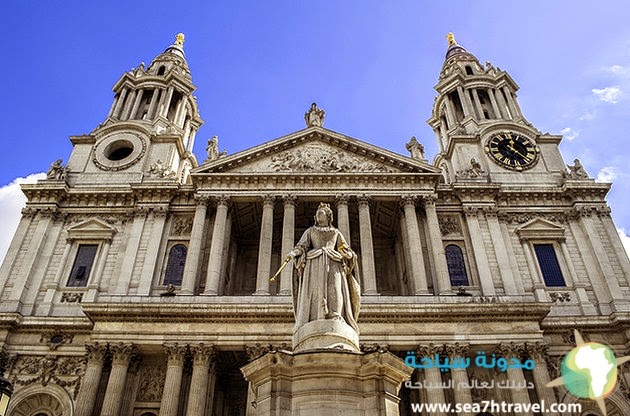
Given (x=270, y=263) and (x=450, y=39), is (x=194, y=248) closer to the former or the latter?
(x=270, y=263)

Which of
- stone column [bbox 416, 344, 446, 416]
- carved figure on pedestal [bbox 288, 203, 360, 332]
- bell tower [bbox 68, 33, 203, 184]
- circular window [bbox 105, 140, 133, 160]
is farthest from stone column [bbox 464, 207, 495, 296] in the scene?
circular window [bbox 105, 140, 133, 160]

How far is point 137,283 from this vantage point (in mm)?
24953

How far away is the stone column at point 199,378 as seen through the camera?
1952 centimetres

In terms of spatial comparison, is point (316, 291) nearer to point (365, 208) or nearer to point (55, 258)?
point (365, 208)

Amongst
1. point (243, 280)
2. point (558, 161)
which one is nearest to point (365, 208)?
point (243, 280)

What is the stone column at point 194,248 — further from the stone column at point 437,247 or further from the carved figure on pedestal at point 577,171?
the carved figure on pedestal at point 577,171

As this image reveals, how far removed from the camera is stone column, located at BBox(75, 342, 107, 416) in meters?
20.0

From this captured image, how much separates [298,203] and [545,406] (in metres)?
15.1

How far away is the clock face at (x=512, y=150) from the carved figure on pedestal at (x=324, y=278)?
24786 millimetres

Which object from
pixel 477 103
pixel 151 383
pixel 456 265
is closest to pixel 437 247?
pixel 456 265

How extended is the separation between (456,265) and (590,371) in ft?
25.7

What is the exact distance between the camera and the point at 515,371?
68.2 feet

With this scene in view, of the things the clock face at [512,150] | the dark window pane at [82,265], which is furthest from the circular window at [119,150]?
the clock face at [512,150]

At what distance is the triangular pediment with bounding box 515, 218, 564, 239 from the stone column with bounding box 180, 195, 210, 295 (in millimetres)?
17056
